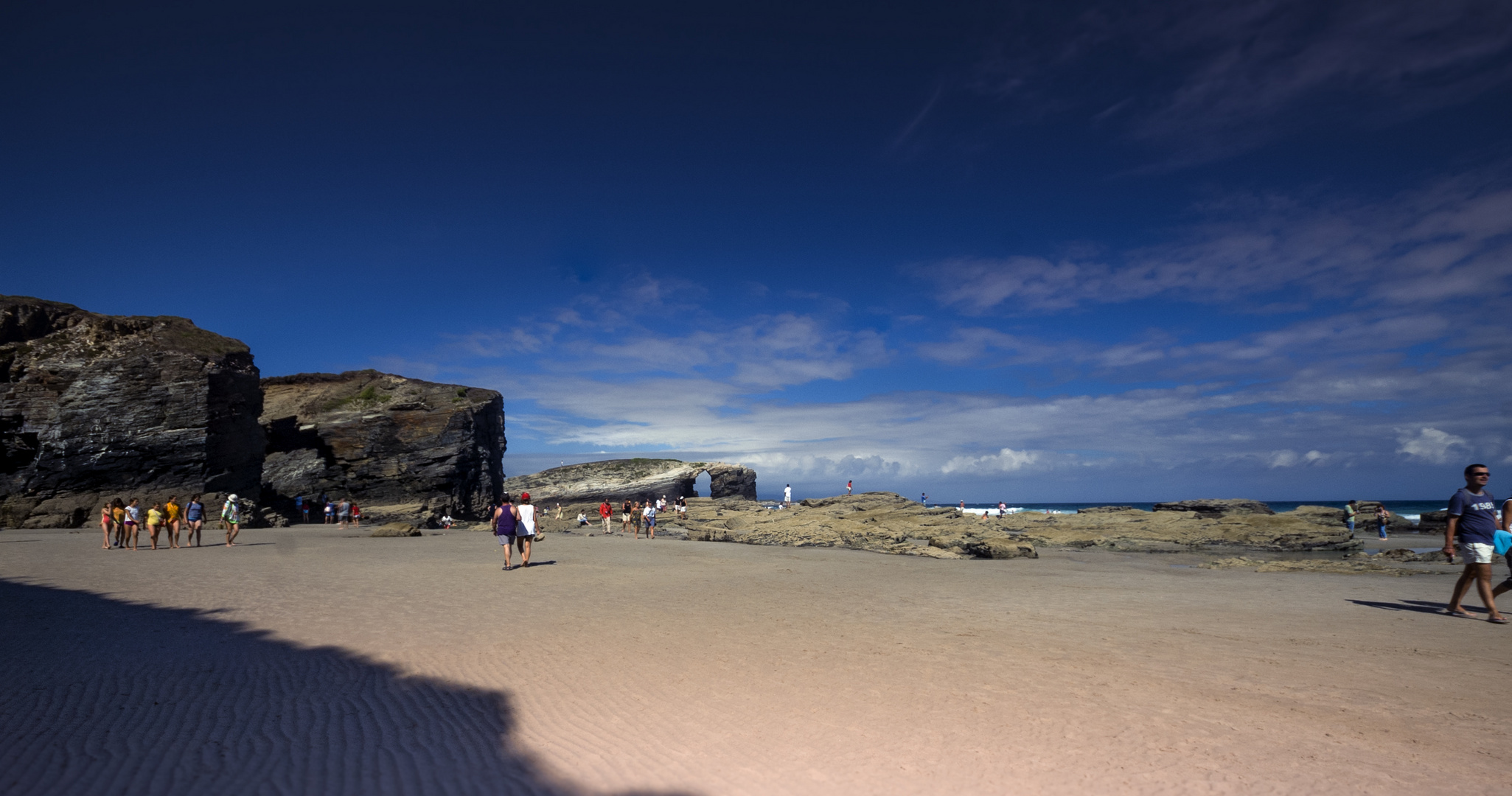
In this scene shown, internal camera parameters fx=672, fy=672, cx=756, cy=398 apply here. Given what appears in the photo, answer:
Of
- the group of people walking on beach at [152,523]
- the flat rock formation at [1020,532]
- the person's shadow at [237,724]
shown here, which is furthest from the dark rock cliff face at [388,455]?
the person's shadow at [237,724]

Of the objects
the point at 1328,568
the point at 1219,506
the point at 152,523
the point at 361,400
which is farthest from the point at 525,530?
the point at 1219,506

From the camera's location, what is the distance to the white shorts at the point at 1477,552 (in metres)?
8.74

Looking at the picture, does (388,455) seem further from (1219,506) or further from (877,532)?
(1219,506)

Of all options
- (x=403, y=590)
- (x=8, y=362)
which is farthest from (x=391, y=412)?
(x=403, y=590)

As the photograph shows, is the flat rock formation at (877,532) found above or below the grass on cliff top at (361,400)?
below

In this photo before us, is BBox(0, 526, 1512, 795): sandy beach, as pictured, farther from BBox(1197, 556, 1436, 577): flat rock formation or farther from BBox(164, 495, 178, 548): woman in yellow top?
BBox(164, 495, 178, 548): woman in yellow top

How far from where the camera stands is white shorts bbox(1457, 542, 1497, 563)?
8742 millimetres

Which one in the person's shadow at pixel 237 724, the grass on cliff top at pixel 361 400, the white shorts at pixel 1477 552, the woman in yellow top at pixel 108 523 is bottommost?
the person's shadow at pixel 237 724

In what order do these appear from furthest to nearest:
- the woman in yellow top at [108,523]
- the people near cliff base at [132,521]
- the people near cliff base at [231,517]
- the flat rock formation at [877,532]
→ the flat rock formation at [877,532], the people near cliff base at [231,517], the woman in yellow top at [108,523], the people near cliff base at [132,521]

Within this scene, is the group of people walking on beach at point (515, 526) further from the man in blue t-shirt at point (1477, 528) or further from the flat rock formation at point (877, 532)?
the man in blue t-shirt at point (1477, 528)

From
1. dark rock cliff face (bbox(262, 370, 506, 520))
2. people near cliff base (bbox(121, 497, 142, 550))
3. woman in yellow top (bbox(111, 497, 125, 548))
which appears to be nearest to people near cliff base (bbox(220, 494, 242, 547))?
people near cliff base (bbox(121, 497, 142, 550))

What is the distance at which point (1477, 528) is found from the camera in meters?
8.79

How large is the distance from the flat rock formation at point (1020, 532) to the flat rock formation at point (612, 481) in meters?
37.3

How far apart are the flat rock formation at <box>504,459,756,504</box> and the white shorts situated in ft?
209
